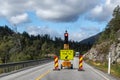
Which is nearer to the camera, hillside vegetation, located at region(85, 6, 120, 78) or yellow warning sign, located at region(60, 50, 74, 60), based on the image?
yellow warning sign, located at region(60, 50, 74, 60)

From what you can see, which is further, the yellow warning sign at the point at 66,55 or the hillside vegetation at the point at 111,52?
the hillside vegetation at the point at 111,52

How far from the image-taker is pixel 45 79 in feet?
75.8

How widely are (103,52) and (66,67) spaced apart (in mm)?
34260

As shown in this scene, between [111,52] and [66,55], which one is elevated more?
[111,52]

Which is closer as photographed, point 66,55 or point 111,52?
point 66,55

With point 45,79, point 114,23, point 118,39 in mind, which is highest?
point 114,23

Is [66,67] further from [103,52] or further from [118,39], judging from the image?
[103,52]

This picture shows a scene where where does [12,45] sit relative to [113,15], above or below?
below

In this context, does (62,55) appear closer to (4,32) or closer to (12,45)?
(12,45)

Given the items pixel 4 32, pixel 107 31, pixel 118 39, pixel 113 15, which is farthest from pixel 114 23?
pixel 4 32

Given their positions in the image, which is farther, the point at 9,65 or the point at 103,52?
the point at 103,52

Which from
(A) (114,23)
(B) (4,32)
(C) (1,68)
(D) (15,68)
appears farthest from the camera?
(B) (4,32)

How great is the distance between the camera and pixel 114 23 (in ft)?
324

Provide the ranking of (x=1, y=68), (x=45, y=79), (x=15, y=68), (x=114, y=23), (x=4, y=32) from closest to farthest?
(x=45, y=79) → (x=1, y=68) → (x=15, y=68) → (x=114, y=23) → (x=4, y=32)
